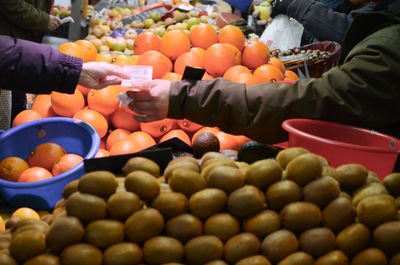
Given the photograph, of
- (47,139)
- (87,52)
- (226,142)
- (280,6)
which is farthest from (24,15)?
(280,6)

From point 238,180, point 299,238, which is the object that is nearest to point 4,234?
point 238,180

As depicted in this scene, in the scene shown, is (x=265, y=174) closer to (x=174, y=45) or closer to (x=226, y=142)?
(x=226, y=142)

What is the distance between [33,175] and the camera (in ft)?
5.68

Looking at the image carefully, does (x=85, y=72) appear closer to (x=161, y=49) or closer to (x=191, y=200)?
(x=161, y=49)

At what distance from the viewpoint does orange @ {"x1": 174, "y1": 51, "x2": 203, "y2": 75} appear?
2518 millimetres

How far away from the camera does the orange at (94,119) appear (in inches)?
84.0

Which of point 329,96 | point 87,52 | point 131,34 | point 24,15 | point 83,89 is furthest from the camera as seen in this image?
point 131,34

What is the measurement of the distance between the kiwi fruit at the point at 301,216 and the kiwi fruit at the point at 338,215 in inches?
0.8

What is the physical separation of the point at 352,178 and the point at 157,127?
1.34 metres

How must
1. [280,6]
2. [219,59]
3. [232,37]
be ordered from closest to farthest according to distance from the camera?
1. [219,59]
2. [232,37]
3. [280,6]

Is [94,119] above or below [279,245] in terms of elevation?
below

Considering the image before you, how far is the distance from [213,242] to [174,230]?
0.11 metres

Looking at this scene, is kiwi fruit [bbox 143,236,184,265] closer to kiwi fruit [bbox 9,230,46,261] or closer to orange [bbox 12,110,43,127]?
kiwi fruit [bbox 9,230,46,261]

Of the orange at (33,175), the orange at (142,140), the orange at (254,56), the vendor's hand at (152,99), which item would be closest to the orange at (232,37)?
the orange at (254,56)
